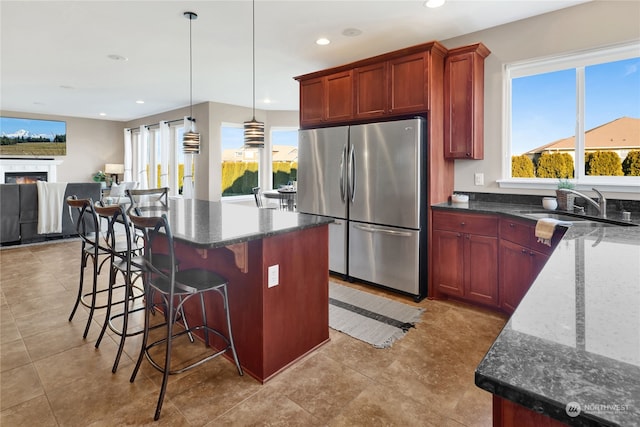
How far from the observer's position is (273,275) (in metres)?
2.12

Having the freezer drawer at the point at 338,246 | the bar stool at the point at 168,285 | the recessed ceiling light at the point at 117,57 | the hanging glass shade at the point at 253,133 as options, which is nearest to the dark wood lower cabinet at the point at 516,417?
the bar stool at the point at 168,285

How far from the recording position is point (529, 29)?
10.7 ft

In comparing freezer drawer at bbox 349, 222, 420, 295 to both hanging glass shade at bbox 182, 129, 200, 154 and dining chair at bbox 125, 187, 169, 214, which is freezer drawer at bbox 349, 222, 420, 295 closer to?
dining chair at bbox 125, 187, 169, 214

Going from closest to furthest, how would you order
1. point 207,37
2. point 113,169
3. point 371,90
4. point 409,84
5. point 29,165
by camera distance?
point 409,84, point 371,90, point 207,37, point 29,165, point 113,169

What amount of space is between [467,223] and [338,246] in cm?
142

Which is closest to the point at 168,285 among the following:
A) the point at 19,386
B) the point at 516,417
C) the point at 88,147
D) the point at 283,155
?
the point at 19,386

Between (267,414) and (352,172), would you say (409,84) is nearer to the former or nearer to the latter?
(352,172)

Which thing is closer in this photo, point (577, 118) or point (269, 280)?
point (269, 280)

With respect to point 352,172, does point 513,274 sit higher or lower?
lower

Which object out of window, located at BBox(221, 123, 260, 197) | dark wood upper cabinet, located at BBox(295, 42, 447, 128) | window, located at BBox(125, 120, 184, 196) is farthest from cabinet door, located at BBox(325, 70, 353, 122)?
window, located at BBox(125, 120, 184, 196)

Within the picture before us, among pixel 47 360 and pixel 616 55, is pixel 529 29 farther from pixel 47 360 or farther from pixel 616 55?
pixel 47 360

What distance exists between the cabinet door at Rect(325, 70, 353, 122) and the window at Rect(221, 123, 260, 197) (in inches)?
147

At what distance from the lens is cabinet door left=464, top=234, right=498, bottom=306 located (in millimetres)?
3059

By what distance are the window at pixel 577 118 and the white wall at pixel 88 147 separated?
995 cm
